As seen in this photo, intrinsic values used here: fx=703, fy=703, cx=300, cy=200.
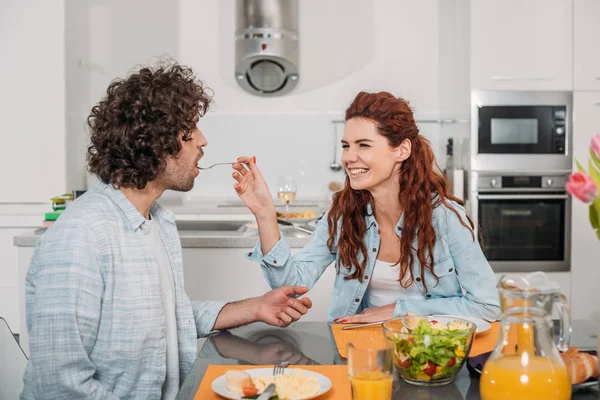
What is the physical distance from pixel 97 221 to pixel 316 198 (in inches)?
137

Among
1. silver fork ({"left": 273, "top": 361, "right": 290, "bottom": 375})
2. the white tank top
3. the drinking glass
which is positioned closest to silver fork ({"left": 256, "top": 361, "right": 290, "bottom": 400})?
silver fork ({"left": 273, "top": 361, "right": 290, "bottom": 375})

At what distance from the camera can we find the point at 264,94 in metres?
4.89

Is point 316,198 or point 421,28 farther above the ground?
point 421,28

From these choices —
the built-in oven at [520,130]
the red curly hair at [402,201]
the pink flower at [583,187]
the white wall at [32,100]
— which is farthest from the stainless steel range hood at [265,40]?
the pink flower at [583,187]

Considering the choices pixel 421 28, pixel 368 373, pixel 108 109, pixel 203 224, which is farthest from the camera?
pixel 421 28

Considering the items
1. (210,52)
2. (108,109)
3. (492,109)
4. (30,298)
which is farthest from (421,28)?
(30,298)

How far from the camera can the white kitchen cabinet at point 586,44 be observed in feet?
13.0

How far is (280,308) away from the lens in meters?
1.66

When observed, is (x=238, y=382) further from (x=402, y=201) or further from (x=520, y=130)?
(x=520, y=130)

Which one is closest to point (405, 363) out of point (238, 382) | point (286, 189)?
point (238, 382)

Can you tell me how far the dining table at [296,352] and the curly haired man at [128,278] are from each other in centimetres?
7

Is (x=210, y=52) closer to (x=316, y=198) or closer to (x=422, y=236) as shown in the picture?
(x=316, y=198)

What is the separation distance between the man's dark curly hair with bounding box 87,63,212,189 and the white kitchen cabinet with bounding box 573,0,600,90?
2993 millimetres

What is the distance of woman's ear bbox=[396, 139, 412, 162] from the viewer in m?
2.07
